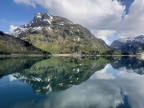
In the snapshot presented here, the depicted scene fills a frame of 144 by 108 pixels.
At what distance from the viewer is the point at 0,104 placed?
2758 centimetres

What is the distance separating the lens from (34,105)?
2744 cm

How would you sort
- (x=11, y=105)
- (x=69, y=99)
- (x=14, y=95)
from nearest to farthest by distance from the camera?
1. (x=11, y=105)
2. (x=69, y=99)
3. (x=14, y=95)

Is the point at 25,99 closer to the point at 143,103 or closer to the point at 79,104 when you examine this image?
the point at 79,104

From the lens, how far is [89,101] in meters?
30.9

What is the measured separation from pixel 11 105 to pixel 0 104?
245 cm

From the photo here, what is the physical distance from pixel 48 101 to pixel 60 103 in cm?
298

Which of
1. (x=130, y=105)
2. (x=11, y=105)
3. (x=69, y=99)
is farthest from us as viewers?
(x=69, y=99)

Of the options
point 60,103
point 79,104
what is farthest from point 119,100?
point 60,103

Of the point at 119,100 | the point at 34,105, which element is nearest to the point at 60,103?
the point at 34,105

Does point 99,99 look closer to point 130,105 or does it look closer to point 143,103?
point 130,105

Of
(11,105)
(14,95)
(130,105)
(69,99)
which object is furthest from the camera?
(14,95)

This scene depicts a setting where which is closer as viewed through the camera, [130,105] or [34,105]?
[34,105]

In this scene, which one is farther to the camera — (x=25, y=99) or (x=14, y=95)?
(x=14, y=95)

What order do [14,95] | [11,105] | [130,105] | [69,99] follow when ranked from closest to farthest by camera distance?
1. [11,105]
2. [130,105]
3. [69,99]
4. [14,95]
